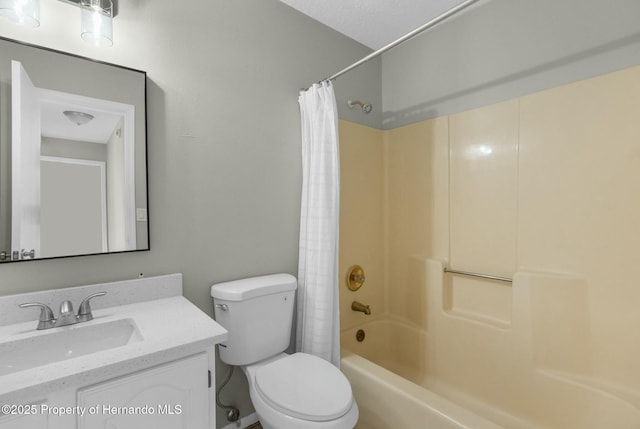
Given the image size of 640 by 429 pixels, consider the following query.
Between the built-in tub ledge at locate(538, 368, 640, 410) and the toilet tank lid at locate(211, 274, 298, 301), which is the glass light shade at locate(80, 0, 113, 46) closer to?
the toilet tank lid at locate(211, 274, 298, 301)

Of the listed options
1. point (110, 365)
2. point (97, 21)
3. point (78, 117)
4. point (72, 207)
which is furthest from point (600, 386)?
point (97, 21)

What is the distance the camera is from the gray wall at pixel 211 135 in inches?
51.8

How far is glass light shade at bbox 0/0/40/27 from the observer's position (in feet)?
3.61

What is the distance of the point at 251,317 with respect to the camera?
1.51 meters

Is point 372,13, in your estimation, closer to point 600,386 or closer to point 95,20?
point 95,20

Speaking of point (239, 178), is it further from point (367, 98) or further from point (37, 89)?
point (367, 98)

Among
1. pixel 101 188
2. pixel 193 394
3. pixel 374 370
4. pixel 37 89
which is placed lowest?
pixel 374 370

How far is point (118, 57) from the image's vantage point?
133 cm

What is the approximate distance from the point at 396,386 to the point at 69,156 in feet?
5.63

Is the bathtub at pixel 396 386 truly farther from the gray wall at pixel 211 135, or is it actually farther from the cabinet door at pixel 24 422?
the cabinet door at pixel 24 422

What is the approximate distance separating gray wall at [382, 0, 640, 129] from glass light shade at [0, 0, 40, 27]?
2.02m

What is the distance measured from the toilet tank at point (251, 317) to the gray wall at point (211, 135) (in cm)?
13

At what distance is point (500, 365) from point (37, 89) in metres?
2.55

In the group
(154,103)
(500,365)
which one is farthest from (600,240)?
(154,103)
